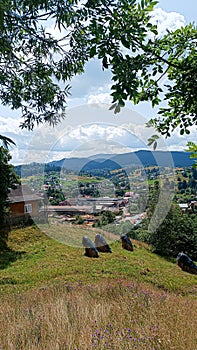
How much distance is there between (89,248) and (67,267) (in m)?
2.09

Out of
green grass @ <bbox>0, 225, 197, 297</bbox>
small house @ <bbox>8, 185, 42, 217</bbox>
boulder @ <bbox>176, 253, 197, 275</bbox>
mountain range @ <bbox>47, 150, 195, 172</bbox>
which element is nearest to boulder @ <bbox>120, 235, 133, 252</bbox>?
green grass @ <bbox>0, 225, 197, 297</bbox>

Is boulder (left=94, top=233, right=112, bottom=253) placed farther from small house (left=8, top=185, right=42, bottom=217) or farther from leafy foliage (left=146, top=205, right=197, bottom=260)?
leafy foliage (left=146, top=205, right=197, bottom=260)

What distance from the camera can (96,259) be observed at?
35.9 ft

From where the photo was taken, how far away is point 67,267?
377 inches

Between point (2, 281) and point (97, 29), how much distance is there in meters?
8.41

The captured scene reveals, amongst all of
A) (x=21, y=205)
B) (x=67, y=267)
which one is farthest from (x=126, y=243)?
Result: (x=21, y=205)

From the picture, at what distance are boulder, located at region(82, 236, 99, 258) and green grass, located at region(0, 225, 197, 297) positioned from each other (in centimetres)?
25

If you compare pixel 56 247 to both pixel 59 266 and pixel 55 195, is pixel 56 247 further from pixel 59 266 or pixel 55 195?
pixel 55 195

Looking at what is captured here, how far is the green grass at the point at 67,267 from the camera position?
810 cm

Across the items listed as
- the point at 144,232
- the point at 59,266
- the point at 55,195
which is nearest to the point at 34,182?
the point at 55,195

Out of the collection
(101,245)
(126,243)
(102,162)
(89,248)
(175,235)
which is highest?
(102,162)

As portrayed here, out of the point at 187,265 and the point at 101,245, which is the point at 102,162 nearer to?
the point at 101,245

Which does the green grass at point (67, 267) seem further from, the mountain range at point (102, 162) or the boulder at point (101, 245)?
the mountain range at point (102, 162)

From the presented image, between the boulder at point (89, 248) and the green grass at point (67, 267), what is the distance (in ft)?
0.83
